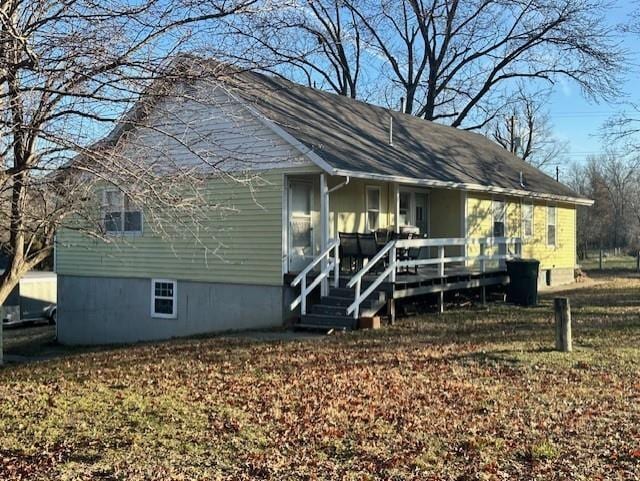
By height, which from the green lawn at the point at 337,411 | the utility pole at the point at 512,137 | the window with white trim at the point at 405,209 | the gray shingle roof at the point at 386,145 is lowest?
the green lawn at the point at 337,411

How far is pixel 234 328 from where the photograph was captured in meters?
16.2

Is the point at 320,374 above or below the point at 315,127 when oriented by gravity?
below

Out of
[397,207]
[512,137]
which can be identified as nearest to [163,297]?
[397,207]

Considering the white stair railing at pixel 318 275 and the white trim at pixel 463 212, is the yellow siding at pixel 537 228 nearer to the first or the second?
the white trim at pixel 463 212

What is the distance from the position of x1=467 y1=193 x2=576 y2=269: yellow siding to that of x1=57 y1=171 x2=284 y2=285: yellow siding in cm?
705

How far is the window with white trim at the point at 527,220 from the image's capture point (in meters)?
23.6

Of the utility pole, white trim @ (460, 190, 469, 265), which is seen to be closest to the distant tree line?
the utility pole

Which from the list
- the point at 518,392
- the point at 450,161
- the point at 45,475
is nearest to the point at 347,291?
the point at 518,392

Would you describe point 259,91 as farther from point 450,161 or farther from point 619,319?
point 450,161

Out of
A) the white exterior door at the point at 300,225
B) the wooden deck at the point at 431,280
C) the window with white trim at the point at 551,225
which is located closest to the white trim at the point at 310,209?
the white exterior door at the point at 300,225

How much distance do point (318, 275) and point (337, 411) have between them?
758 cm

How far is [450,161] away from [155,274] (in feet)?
30.0

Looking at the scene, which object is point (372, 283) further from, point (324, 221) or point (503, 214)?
point (503, 214)

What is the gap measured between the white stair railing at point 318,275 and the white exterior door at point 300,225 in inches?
34.0
